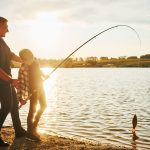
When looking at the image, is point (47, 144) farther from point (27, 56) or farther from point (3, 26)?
point (3, 26)

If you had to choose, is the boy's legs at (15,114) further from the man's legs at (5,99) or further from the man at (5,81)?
the man's legs at (5,99)

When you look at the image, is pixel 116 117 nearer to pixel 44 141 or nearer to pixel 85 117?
pixel 85 117

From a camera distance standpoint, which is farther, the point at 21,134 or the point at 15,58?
the point at 21,134

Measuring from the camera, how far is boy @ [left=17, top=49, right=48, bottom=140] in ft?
26.7

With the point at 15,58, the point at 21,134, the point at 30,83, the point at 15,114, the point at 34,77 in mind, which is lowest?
the point at 21,134

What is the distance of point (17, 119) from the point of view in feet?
27.9

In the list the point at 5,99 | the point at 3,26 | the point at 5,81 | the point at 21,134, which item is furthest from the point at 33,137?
Result: the point at 3,26

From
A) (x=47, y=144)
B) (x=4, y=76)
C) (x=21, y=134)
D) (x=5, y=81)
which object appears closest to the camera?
(x=4, y=76)

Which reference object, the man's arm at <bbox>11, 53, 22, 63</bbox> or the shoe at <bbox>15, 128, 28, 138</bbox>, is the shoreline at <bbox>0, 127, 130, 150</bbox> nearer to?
the shoe at <bbox>15, 128, 28, 138</bbox>

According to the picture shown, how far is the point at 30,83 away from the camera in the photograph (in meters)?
8.33

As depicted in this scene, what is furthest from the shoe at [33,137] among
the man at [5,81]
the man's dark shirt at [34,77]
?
the man's dark shirt at [34,77]

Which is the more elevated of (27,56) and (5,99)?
(27,56)

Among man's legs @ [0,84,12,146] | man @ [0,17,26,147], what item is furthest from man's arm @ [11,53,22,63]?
man's legs @ [0,84,12,146]

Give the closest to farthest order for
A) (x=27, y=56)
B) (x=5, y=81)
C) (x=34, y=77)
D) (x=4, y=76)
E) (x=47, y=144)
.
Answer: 1. (x=4, y=76)
2. (x=5, y=81)
3. (x=47, y=144)
4. (x=27, y=56)
5. (x=34, y=77)
